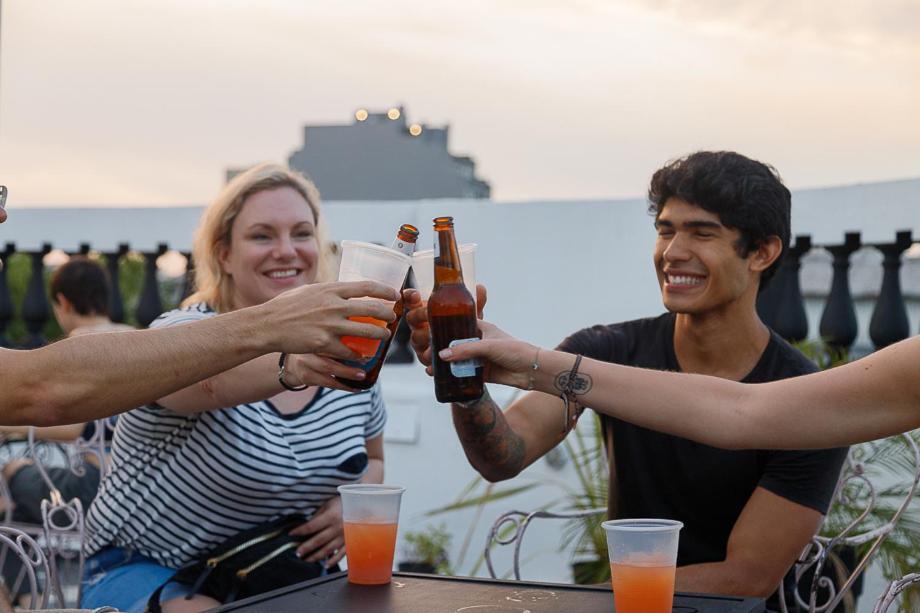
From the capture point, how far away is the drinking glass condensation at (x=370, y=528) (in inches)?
81.5

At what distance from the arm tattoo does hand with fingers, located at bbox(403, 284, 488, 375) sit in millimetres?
187

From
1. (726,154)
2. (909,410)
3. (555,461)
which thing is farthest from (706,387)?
(555,461)

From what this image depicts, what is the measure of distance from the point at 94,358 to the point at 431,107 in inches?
297

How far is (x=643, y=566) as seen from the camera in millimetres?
1759

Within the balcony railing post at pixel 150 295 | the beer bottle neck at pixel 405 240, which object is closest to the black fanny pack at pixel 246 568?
the beer bottle neck at pixel 405 240

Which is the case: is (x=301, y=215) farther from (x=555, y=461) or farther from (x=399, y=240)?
(x=555, y=461)

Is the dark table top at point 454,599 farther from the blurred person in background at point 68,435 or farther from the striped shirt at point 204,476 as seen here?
the blurred person in background at point 68,435

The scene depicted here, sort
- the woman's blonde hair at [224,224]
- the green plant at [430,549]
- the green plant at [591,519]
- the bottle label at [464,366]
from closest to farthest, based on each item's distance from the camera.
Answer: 1. the bottle label at [464,366]
2. the woman's blonde hair at [224,224]
3. the green plant at [591,519]
4. the green plant at [430,549]

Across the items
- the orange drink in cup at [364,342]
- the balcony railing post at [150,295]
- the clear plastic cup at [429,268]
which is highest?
the clear plastic cup at [429,268]

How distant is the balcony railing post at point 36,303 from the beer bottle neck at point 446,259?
4280 millimetres

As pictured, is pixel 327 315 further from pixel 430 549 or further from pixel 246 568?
pixel 430 549

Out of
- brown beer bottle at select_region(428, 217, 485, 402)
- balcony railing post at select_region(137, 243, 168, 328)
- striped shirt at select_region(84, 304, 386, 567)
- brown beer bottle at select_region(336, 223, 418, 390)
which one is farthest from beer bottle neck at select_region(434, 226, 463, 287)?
balcony railing post at select_region(137, 243, 168, 328)

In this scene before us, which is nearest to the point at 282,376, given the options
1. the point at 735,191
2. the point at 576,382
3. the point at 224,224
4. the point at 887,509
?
the point at 576,382

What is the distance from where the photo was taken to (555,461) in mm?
4816
